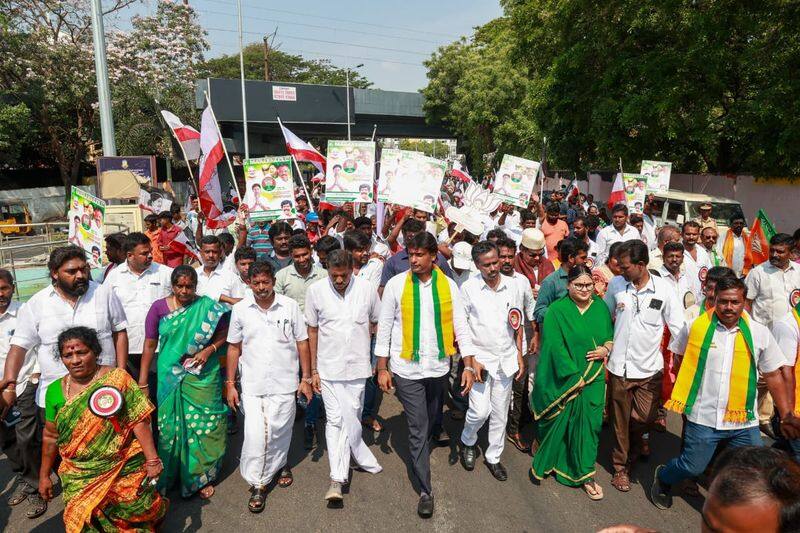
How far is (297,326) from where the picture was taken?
396cm

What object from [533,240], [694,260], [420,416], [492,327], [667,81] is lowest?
[420,416]

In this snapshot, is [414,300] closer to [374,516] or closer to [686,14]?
[374,516]

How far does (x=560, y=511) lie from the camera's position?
373 centimetres

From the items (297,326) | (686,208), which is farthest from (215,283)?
(686,208)

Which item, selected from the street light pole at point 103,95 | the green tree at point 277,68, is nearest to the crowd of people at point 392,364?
the street light pole at point 103,95

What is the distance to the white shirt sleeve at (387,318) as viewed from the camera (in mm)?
→ 3920

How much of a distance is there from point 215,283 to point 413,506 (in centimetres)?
273

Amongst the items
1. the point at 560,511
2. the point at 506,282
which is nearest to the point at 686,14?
the point at 506,282

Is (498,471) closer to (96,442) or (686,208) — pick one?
(96,442)

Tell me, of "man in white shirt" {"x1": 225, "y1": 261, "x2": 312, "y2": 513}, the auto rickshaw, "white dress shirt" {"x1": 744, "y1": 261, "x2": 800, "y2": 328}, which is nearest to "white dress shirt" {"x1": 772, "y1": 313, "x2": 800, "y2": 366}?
"white dress shirt" {"x1": 744, "y1": 261, "x2": 800, "y2": 328}

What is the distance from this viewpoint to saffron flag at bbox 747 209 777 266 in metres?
6.98

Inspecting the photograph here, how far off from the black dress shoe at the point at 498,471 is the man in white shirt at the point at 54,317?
2904mm

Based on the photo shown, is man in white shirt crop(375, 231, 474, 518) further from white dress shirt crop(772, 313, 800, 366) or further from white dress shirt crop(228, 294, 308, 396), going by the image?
white dress shirt crop(772, 313, 800, 366)

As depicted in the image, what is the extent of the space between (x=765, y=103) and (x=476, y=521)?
40.3 feet
